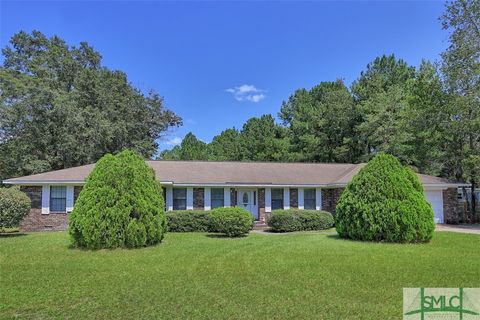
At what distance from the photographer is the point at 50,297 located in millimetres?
6199

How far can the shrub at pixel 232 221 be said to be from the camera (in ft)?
49.4

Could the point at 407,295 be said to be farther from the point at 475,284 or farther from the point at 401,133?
the point at 401,133

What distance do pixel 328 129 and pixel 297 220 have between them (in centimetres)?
2040

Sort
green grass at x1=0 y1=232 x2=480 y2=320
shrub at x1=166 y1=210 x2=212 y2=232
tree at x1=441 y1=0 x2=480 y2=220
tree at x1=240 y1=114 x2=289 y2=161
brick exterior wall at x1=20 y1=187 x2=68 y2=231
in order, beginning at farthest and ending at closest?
tree at x1=240 y1=114 x2=289 y2=161
tree at x1=441 y1=0 x2=480 y2=220
brick exterior wall at x1=20 y1=187 x2=68 y2=231
shrub at x1=166 y1=210 x2=212 y2=232
green grass at x1=0 y1=232 x2=480 y2=320

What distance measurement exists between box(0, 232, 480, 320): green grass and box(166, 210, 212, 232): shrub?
15.7 feet

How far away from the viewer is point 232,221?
49.3 feet

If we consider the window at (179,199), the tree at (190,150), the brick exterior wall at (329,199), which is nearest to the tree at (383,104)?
the brick exterior wall at (329,199)

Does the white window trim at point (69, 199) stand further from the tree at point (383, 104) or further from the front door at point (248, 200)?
the tree at point (383, 104)

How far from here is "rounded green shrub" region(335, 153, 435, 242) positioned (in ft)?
41.9

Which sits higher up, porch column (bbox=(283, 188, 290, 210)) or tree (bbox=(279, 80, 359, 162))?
tree (bbox=(279, 80, 359, 162))

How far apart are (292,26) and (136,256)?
11500 millimetres

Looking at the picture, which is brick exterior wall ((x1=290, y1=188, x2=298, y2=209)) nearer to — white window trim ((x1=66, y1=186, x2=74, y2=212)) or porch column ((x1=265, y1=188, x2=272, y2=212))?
porch column ((x1=265, y1=188, x2=272, y2=212))

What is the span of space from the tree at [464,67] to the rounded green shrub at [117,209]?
708 inches

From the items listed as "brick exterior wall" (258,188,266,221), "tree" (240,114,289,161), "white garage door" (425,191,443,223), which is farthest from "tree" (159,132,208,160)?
"white garage door" (425,191,443,223)
